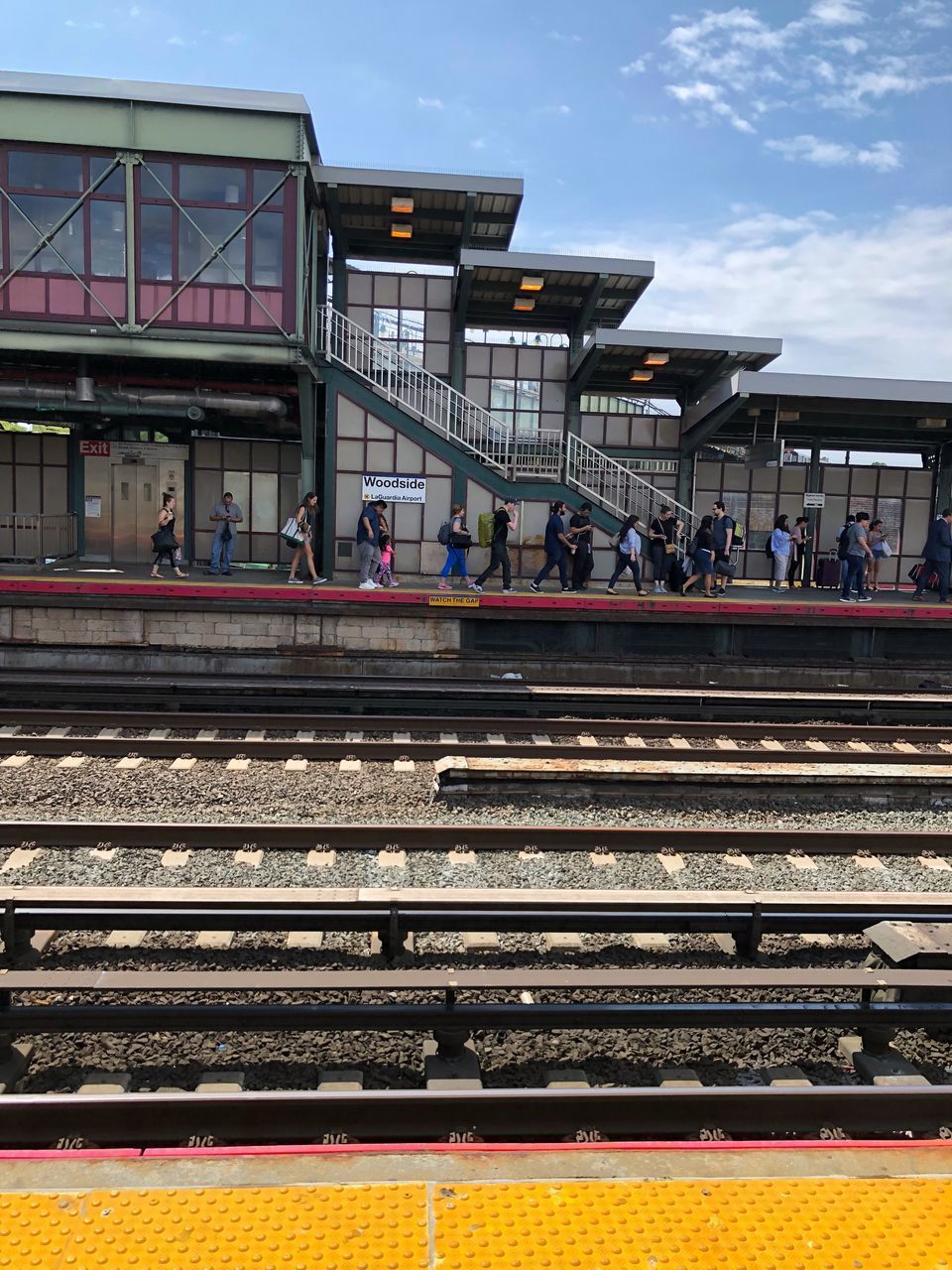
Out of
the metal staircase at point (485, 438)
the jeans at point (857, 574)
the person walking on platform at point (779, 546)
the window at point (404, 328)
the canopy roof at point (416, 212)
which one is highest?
the canopy roof at point (416, 212)

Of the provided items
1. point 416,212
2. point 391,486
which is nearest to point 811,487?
point 391,486

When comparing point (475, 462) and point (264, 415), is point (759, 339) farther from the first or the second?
point (264, 415)

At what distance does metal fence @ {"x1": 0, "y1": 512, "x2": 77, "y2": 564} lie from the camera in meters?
17.8

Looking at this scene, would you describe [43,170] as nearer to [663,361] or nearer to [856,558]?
[663,361]

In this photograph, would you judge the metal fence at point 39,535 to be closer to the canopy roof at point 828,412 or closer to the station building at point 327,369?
the station building at point 327,369

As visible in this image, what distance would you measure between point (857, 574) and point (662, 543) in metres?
3.69

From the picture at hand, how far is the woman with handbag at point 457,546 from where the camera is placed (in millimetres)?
16208

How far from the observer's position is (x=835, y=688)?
1310 cm

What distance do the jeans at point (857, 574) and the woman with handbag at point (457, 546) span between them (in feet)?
23.0

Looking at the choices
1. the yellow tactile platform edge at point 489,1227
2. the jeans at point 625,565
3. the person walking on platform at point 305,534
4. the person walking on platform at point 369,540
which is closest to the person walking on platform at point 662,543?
the jeans at point 625,565

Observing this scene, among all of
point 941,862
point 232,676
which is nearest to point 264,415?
point 232,676

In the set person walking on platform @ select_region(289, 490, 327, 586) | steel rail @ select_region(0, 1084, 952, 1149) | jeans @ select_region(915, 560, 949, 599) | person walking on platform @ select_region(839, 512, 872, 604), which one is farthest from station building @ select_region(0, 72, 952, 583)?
steel rail @ select_region(0, 1084, 952, 1149)

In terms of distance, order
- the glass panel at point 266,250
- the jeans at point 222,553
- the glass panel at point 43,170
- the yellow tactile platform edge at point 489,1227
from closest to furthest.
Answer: the yellow tactile platform edge at point 489,1227 < the glass panel at point 43,170 < the glass panel at point 266,250 < the jeans at point 222,553

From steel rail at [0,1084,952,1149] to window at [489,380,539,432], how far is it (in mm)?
18159
